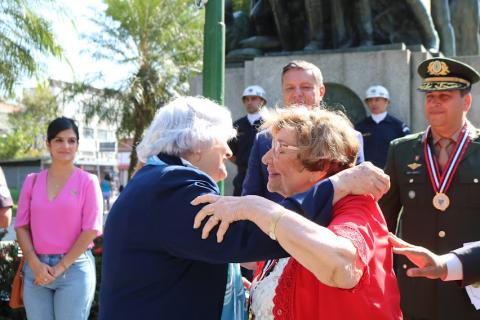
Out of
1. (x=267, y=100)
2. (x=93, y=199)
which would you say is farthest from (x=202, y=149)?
(x=267, y=100)

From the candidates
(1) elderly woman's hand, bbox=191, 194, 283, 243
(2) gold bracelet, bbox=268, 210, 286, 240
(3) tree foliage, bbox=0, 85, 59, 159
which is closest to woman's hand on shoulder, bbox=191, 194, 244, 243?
A: (1) elderly woman's hand, bbox=191, 194, 283, 243

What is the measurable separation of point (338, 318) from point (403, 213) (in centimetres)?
183

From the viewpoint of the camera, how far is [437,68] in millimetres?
3590

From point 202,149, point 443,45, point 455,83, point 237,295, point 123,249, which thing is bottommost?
point 237,295

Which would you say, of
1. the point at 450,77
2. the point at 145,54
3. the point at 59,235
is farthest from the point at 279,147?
the point at 145,54

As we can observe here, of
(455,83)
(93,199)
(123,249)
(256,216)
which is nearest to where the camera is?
(256,216)

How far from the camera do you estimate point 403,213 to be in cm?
363

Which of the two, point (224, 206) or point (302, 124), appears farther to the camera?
point (302, 124)

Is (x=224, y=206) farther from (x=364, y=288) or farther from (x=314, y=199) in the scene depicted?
(x=364, y=288)

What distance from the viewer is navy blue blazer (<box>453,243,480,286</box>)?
106 inches

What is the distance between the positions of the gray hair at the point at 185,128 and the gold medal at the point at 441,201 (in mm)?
1518

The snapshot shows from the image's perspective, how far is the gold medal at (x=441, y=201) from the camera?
3404 millimetres

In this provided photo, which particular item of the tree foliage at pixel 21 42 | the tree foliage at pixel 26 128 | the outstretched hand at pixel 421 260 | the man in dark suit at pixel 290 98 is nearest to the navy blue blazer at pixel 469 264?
the outstretched hand at pixel 421 260

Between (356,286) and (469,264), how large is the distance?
3.44 feet
